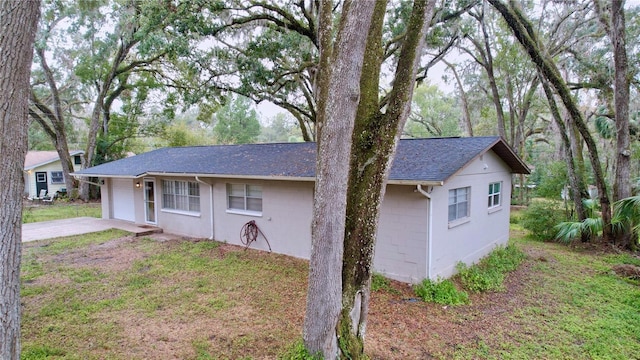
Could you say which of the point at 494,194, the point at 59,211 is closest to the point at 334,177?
the point at 494,194

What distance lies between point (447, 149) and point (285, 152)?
4.85 m

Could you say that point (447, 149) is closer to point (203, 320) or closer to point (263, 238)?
point (263, 238)

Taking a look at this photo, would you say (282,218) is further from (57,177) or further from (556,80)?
(57,177)

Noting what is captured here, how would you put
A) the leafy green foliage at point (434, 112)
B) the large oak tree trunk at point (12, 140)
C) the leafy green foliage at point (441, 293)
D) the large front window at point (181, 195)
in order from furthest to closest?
the leafy green foliage at point (434, 112) < the large front window at point (181, 195) < the leafy green foliage at point (441, 293) < the large oak tree trunk at point (12, 140)

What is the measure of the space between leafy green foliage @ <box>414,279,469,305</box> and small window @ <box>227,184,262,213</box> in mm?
4924

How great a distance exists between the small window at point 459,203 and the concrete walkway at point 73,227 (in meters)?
9.83

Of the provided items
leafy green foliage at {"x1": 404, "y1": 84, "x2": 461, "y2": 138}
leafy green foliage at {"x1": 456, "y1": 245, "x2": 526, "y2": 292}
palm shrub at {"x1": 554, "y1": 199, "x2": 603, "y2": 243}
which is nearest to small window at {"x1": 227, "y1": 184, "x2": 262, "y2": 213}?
leafy green foliage at {"x1": 456, "y1": 245, "x2": 526, "y2": 292}

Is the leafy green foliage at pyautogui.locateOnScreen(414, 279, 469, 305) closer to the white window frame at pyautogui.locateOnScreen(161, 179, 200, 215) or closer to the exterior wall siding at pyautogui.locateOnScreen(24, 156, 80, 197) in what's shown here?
the white window frame at pyautogui.locateOnScreen(161, 179, 200, 215)

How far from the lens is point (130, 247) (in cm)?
992

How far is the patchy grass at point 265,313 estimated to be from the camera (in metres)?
4.50

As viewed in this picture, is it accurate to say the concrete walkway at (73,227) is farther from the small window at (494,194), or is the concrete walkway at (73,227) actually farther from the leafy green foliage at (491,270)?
the small window at (494,194)

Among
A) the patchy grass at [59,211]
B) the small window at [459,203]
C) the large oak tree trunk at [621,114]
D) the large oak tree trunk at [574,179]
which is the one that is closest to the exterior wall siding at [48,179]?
Answer: the patchy grass at [59,211]

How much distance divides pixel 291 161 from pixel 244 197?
1.80 metres

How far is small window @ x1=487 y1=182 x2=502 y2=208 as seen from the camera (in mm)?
9223
